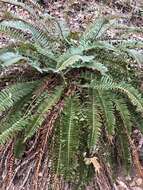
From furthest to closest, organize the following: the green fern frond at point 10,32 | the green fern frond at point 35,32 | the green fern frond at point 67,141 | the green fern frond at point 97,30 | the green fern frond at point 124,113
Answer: the green fern frond at point 97,30 → the green fern frond at point 35,32 → the green fern frond at point 10,32 → the green fern frond at point 124,113 → the green fern frond at point 67,141

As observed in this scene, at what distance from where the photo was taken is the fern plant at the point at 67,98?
12.6ft

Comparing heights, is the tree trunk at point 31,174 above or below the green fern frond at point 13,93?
below

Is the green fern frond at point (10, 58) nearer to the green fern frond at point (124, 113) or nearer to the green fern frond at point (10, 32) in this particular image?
the green fern frond at point (10, 32)

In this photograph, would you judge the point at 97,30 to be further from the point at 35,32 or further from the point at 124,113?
the point at 124,113

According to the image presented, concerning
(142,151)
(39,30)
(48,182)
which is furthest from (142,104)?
(39,30)

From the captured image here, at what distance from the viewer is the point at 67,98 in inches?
163

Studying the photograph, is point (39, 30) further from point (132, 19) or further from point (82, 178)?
point (132, 19)

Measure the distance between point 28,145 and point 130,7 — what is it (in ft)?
11.8

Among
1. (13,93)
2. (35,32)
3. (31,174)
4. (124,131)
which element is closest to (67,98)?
(13,93)

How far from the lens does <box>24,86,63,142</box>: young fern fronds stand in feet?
12.6

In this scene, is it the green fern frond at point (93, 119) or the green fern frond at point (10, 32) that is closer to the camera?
the green fern frond at point (93, 119)

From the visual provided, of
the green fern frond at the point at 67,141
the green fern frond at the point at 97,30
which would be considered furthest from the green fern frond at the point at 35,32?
the green fern frond at the point at 67,141

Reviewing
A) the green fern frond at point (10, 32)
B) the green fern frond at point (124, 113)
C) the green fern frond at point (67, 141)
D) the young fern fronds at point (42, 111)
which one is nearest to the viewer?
the green fern frond at point (67, 141)

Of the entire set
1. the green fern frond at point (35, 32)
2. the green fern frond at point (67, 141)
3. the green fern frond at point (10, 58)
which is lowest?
the green fern frond at point (67, 141)
